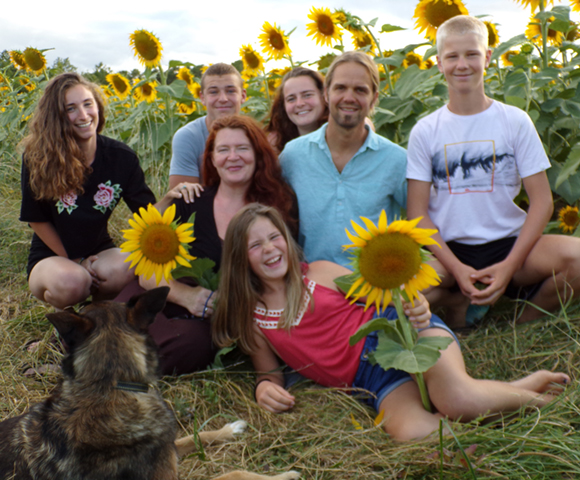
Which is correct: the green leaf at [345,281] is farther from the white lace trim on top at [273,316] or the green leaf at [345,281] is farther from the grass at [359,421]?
the grass at [359,421]

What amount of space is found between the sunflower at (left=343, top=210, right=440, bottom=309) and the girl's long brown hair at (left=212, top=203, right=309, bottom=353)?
796mm

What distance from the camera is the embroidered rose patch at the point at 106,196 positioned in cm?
371

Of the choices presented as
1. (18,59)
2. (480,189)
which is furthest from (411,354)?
(18,59)

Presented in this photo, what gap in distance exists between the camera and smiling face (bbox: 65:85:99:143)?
11.8ft

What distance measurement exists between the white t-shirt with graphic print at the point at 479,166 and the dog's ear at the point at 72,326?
210cm

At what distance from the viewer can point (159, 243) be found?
106 inches

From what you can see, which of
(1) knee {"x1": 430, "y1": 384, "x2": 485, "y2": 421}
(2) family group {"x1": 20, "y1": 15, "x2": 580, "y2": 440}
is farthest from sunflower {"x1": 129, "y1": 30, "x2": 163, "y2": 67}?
(1) knee {"x1": 430, "y1": 384, "x2": 485, "y2": 421}

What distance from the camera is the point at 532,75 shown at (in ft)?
12.8

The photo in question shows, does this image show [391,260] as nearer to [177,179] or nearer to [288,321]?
[288,321]

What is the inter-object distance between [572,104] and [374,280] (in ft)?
8.76

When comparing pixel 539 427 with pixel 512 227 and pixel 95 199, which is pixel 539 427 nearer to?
pixel 512 227

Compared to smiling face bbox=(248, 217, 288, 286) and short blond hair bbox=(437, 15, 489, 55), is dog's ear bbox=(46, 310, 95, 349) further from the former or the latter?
short blond hair bbox=(437, 15, 489, 55)

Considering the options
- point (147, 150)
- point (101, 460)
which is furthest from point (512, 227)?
point (147, 150)

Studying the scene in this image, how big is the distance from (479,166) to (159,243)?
1.89m
